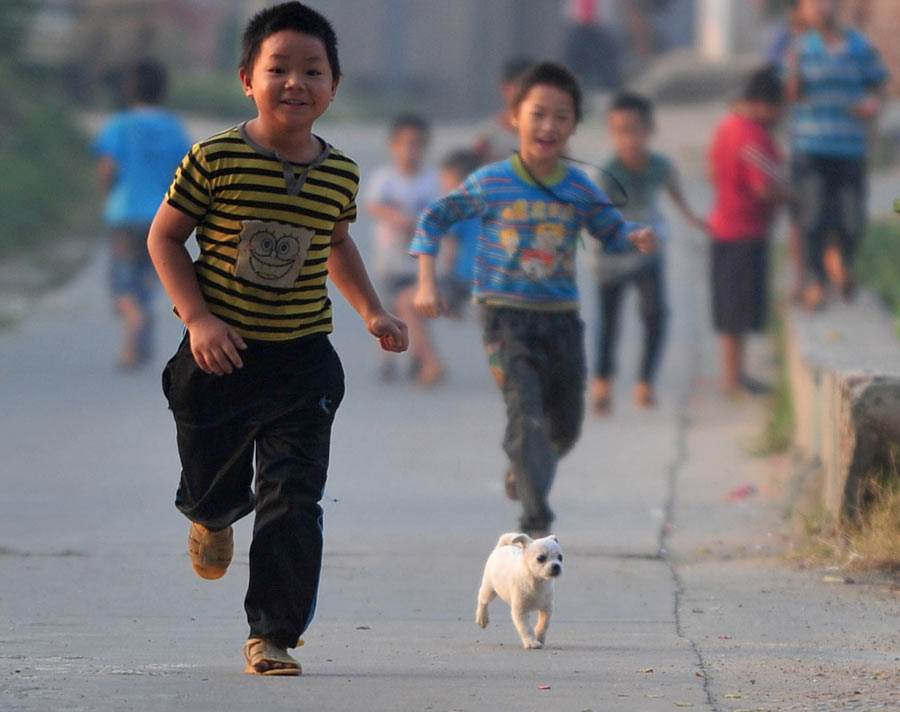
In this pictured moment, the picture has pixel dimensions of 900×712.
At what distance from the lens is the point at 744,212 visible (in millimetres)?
9648

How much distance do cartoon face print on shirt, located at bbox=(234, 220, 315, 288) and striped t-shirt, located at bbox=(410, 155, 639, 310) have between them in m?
1.64

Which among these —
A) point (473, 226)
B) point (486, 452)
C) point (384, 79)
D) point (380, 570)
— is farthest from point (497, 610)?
point (384, 79)

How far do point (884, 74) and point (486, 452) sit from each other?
3063 millimetres

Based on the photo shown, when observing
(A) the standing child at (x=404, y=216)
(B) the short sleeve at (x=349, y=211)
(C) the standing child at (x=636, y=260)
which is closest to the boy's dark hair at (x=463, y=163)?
(A) the standing child at (x=404, y=216)

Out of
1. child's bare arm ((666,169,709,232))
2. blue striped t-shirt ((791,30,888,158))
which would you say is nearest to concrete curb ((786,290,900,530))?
child's bare arm ((666,169,709,232))

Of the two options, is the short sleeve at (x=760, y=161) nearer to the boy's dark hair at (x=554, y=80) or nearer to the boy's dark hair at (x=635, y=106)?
the boy's dark hair at (x=635, y=106)

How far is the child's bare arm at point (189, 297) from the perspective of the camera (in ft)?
13.5

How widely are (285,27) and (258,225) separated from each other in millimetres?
498

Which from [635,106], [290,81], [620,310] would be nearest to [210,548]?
[290,81]

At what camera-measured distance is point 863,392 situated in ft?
19.0

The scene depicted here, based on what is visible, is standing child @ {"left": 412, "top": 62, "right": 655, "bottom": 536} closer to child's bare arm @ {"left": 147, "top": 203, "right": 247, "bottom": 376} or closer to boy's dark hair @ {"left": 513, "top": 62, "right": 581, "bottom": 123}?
boy's dark hair @ {"left": 513, "top": 62, "right": 581, "bottom": 123}

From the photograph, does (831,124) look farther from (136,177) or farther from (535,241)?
(136,177)

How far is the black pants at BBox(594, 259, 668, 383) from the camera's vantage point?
368 inches

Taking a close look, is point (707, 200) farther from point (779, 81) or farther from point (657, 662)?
point (657, 662)
